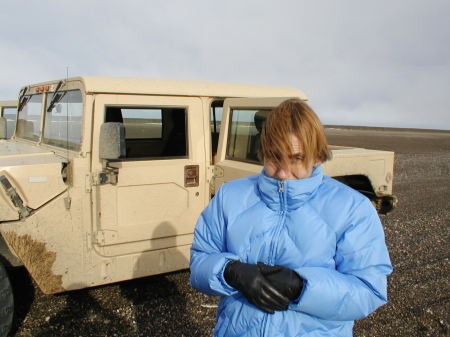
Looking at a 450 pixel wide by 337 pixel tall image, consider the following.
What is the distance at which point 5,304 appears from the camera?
304 cm

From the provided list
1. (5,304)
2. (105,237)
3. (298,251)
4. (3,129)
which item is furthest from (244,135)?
(3,129)

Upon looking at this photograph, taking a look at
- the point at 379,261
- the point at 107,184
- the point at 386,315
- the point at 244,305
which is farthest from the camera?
the point at 386,315

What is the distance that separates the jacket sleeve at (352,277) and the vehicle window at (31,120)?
3.84m

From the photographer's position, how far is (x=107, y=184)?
Result: 3477mm

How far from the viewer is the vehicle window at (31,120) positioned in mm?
4551

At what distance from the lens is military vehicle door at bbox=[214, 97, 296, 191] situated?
11.9 ft

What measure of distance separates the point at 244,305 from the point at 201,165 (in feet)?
7.82

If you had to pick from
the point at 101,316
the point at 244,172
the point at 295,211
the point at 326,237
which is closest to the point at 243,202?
the point at 295,211

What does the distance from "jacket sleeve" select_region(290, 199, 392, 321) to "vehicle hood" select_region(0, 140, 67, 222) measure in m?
2.45

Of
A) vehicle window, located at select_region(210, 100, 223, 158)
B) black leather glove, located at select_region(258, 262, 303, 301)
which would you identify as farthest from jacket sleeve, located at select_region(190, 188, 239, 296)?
vehicle window, located at select_region(210, 100, 223, 158)

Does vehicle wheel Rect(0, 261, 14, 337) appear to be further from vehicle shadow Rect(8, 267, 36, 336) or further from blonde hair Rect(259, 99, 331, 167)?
blonde hair Rect(259, 99, 331, 167)

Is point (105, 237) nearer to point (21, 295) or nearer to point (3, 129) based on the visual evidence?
point (21, 295)

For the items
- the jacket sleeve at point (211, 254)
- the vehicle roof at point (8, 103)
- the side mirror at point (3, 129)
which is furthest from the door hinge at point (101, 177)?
the vehicle roof at point (8, 103)

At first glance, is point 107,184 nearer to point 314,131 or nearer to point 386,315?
point 314,131
